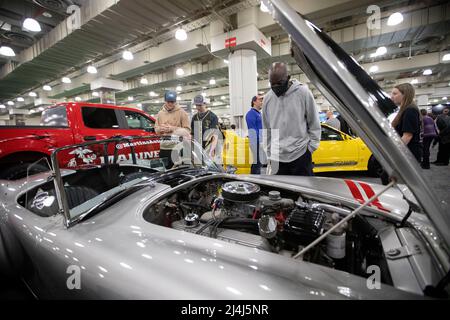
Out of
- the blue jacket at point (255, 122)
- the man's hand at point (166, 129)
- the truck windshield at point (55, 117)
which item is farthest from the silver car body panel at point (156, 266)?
the truck windshield at point (55, 117)

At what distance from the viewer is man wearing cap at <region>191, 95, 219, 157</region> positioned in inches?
172

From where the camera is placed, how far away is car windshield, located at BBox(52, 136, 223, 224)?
1781 millimetres

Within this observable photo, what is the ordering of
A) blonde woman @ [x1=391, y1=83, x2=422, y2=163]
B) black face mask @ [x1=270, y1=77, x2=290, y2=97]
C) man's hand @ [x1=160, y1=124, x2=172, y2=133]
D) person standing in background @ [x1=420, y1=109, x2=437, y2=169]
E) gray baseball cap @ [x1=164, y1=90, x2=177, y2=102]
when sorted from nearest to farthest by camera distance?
black face mask @ [x1=270, y1=77, x2=290, y2=97]
blonde woman @ [x1=391, y1=83, x2=422, y2=163]
man's hand @ [x1=160, y1=124, x2=172, y2=133]
gray baseball cap @ [x1=164, y1=90, x2=177, y2=102]
person standing in background @ [x1=420, y1=109, x2=437, y2=169]

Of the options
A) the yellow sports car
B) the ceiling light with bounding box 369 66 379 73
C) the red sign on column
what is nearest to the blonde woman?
the yellow sports car

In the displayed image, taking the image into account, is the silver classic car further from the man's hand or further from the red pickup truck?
the red pickup truck

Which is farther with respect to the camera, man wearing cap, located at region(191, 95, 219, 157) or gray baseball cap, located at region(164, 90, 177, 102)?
man wearing cap, located at region(191, 95, 219, 157)

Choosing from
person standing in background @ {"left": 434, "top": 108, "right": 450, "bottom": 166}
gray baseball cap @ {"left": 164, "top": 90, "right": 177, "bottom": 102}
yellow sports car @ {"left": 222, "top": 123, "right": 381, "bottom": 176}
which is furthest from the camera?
person standing in background @ {"left": 434, "top": 108, "right": 450, "bottom": 166}

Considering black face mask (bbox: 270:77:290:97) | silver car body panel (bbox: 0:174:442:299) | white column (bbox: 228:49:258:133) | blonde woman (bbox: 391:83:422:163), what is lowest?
silver car body panel (bbox: 0:174:442:299)

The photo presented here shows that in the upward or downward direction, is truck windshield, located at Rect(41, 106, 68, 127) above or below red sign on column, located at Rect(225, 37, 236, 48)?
below

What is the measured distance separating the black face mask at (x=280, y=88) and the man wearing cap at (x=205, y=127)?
2.26 metres

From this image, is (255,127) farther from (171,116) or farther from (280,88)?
(280,88)

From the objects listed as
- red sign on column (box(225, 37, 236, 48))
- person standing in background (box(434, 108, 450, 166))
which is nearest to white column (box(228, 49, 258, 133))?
red sign on column (box(225, 37, 236, 48))

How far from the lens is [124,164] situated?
7.39 feet

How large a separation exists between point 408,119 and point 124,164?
3.28m
